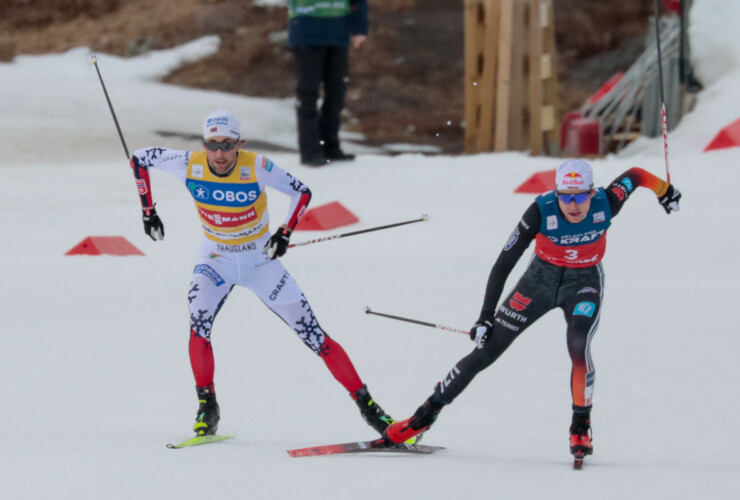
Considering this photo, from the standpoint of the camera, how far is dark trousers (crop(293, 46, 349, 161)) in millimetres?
12750

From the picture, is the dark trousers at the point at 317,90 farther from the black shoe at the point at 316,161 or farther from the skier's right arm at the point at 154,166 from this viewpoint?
the skier's right arm at the point at 154,166

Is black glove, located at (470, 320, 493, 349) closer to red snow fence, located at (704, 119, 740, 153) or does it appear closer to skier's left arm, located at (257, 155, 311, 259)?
skier's left arm, located at (257, 155, 311, 259)

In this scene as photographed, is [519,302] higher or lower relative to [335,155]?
higher

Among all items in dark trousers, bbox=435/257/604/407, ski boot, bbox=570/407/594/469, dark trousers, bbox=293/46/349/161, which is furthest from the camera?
dark trousers, bbox=293/46/349/161

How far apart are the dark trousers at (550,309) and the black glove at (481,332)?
0.05 meters

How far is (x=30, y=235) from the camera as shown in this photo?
11.0 m

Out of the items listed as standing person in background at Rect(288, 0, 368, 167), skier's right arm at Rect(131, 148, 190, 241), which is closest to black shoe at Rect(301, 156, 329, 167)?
standing person in background at Rect(288, 0, 368, 167)

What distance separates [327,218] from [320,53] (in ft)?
8.06

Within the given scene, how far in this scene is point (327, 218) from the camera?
1132cm

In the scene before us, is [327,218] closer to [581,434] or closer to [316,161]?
[316,161]

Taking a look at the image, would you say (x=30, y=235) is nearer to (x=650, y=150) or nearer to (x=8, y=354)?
(x=8, y=354)

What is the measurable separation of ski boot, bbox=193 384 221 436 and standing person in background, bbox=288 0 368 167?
702 cm

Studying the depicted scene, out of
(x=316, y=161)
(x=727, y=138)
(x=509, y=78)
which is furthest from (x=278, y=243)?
(x=509, y=78)

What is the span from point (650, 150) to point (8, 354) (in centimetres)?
886
